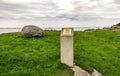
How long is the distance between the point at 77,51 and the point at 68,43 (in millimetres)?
4698

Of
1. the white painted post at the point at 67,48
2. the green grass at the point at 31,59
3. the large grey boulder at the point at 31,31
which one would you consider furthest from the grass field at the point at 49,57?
the large grey boulder at the point at 31,31

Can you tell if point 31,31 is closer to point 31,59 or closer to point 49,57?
point 49,57

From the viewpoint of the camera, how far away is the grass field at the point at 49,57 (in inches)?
793

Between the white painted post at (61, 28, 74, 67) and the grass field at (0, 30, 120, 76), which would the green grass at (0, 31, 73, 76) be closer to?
the grass field at (0, 30, 120, 76)

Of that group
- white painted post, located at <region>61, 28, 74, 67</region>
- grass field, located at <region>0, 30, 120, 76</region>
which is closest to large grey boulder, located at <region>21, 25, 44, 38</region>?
grass field, located at <region>0, 30, 120, 76</region>

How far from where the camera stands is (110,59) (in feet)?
80.0

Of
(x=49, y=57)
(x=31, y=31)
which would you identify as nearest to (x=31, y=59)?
(x=49, y=57)

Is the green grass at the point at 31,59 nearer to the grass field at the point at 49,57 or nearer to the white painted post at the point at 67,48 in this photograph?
the grass field at the point at 49,57

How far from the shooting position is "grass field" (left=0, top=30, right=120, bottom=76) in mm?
20141

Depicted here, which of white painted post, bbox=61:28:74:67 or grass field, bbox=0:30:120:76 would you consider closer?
grass field, bbox=0:30:120:76

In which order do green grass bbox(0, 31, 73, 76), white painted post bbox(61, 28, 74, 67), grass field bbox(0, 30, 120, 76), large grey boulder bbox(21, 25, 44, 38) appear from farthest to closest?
large grey boulder bbox(21, 25, 44, 38) → white painted post bbox(61, 28, 74, 67) → grass field bbox(0, 30, 120, 76) → green grass bbox(0, 31, 73, 76)

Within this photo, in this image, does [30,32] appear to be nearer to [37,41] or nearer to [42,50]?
[37,41]

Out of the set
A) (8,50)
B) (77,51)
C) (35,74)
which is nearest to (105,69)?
(77,51)

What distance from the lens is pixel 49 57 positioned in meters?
22.8
